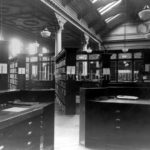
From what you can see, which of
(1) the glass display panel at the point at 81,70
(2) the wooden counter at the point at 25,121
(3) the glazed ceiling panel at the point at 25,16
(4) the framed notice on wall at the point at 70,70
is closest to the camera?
(2) the wooden counter at the point at 25,121

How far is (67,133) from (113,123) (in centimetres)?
140

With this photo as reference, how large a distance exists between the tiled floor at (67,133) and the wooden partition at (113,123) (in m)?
0.25

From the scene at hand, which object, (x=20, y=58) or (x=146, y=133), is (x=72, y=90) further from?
(x=146, y=133)

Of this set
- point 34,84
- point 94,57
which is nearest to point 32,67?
point 34,84

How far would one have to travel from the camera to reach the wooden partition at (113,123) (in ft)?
11.2

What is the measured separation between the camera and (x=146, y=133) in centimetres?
340

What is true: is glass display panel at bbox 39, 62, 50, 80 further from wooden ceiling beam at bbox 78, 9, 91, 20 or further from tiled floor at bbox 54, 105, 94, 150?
tiled floor at bbox 54, 105, 94, 150

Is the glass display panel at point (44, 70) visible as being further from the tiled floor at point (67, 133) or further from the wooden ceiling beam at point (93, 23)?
the tiled floor at point (67, 133)

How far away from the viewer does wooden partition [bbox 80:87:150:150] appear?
11.2ft

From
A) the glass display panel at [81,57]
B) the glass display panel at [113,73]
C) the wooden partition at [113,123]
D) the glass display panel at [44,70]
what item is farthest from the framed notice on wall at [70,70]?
the glass display panel at [44,70]

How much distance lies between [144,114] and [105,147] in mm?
950

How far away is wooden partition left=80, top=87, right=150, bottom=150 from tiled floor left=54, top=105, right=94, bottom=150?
9.7 inches

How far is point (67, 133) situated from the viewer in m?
4.53

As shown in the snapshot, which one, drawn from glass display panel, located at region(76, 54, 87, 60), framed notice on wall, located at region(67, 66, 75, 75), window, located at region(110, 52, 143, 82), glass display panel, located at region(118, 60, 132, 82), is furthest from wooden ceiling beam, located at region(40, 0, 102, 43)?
glass display panel, located at region(118, 60, 132, 82)
